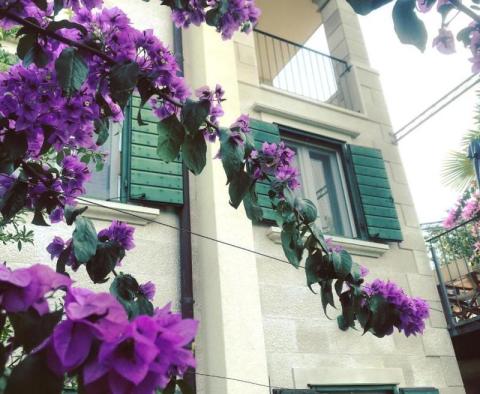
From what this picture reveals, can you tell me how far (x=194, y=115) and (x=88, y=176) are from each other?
2.44 ft

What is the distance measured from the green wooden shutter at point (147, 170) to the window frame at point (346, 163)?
174cm

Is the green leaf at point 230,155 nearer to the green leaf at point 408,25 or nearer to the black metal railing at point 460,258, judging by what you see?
the green leaf at point 408,25

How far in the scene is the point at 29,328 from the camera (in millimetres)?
771

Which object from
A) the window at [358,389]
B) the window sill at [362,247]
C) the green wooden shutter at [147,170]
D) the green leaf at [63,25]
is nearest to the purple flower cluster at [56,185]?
the green leaf at [63,25]

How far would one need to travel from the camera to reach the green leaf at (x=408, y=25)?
1.10 metres

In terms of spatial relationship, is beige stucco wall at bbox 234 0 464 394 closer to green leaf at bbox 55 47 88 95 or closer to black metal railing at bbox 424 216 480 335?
black metal railing at bbox 424 216 480 335

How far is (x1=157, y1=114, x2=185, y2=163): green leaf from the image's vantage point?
1604mm

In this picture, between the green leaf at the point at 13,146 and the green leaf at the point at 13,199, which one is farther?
the green leaf at the point at 13,199

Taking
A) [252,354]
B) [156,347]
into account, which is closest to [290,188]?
[156,347]

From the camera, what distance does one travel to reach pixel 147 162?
178 inches

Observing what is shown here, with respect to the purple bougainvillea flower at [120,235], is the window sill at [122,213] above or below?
above

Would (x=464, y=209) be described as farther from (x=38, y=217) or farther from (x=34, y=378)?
(x=34, y=378)

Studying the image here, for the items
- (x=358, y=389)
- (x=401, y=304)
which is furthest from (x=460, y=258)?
(x=401, y=304)

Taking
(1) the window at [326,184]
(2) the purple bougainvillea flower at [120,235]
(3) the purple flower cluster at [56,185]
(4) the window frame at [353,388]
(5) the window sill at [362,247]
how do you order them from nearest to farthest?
(3) the purple flower cluster at [56,185]
(2) the purple bougainvillea flower at [120,235]
(4) the window frame at [353,388]
(5) the window sill at [362,247]
(1) the window at [326,184]
